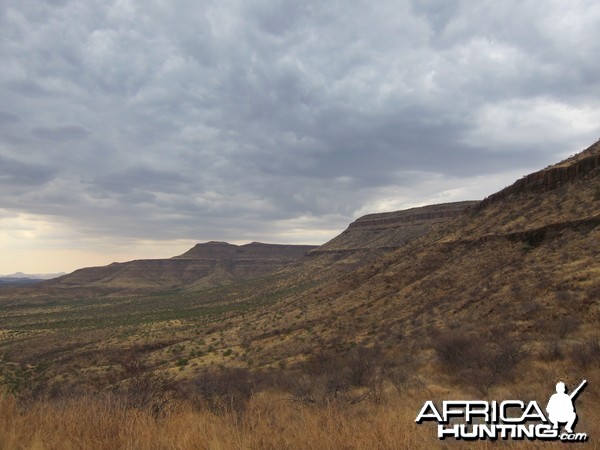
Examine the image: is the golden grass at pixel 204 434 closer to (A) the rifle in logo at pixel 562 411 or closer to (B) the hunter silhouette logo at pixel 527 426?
(B) the hunter silhouette logo at pixel 527 426

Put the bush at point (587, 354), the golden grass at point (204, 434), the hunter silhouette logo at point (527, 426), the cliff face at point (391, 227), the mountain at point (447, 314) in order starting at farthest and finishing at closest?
the cliff face at point (391, 227)
the mountain at point (447, 314)
the bush at point (587, 354)
the hunter silhouette logo at point (527, 426)
the golden grass at point (204, 434)

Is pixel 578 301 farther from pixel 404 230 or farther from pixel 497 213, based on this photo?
pixel 404 230

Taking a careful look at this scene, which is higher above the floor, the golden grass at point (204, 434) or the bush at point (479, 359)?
the golden grass at point (204, 434)

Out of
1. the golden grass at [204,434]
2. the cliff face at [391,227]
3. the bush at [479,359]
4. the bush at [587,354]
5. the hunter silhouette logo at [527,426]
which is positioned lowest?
the bush at [479,359]

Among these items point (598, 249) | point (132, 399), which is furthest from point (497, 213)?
point (132, 399)

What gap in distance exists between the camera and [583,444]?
16.5ft

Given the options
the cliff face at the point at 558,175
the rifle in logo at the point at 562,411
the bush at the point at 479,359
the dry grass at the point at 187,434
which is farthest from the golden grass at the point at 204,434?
the cliff face at the point at 558,175

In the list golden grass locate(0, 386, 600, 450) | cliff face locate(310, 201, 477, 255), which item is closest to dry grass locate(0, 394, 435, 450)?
golden grass locate(0, 386, 600, 450)

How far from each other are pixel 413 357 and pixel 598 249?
46.6ft

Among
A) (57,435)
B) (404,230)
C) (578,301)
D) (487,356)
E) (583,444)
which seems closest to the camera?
(583,444)

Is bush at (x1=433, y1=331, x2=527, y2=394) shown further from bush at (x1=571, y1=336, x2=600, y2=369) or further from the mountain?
bush at (x1=571, y1=336, x2=600, y2=369)

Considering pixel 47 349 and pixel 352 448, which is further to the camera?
pixel 47 349

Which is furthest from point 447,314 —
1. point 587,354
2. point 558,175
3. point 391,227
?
point 391,227

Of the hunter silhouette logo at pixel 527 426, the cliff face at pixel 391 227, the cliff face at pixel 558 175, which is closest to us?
the hunter silhouette logo at pixel 527 426
